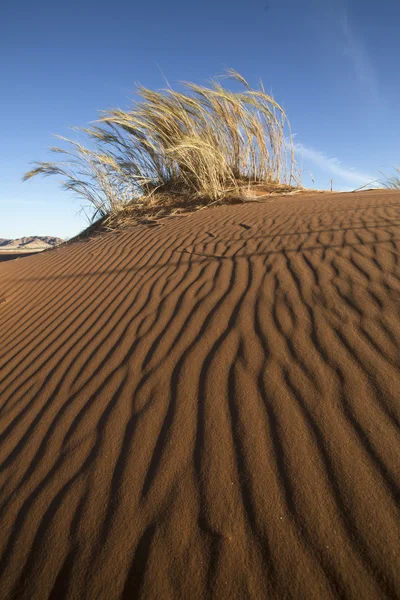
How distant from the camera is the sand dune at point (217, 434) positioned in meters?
1.30

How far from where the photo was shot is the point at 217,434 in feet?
5.93

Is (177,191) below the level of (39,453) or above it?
above

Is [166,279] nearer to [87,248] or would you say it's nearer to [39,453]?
[39,453]

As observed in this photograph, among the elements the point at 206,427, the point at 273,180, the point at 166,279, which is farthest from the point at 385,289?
the point at 273,180

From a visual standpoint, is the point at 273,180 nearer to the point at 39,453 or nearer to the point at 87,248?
the point at 87,248

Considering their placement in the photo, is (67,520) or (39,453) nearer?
(67,520)

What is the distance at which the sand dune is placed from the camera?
1.30 metres

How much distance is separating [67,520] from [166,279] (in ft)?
7.82

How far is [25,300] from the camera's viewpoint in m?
4.46

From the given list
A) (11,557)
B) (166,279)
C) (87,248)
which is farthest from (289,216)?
(11,557)

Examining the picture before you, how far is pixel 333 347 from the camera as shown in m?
2.17

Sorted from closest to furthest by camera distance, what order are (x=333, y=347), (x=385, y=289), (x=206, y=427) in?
(x=206, y=427) → (x=333, y=347) → (x=385, y=289)

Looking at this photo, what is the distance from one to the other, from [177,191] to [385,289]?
605cm

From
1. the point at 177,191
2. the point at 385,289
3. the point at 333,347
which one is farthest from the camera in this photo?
the point at 177,191
